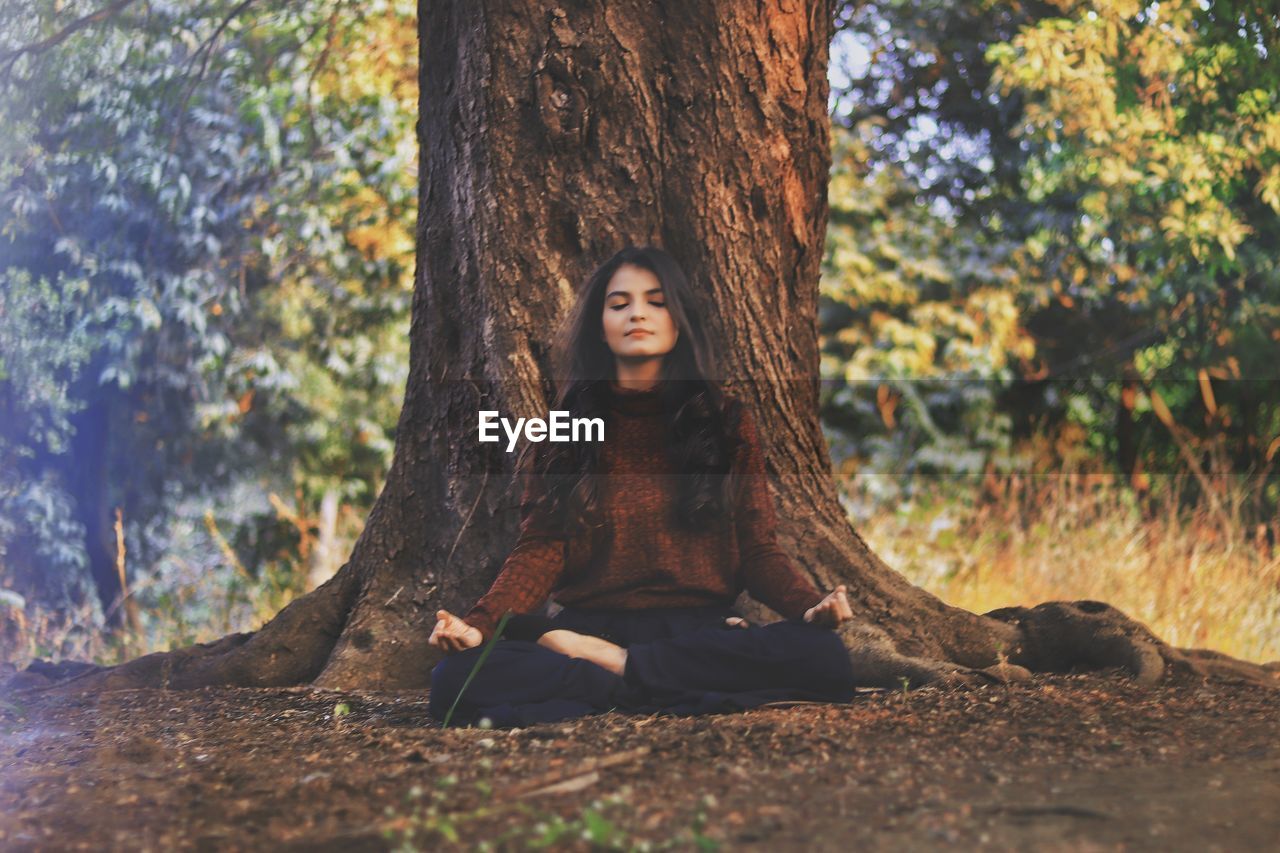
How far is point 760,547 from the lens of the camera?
442 cm

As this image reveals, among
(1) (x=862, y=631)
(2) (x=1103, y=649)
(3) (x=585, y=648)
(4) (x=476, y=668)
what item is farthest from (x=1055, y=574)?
(4) (x=476, y=668)

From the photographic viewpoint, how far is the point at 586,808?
2926mm

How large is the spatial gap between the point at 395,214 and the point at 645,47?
739 cm

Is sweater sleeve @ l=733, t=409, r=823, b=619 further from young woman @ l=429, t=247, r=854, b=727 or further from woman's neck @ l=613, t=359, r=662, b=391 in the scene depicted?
woman's neck @ l=613, t=359, r=662, b=391

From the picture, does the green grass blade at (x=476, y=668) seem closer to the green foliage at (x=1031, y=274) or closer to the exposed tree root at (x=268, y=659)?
the exposed tree root at (x=268, y=659)

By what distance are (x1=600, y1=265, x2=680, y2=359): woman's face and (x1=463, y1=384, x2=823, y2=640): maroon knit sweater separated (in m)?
0.15

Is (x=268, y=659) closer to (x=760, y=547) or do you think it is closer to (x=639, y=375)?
(x=639, y=375)

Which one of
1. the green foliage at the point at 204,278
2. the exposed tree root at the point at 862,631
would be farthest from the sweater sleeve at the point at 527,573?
the green foliage at the point at 204,278

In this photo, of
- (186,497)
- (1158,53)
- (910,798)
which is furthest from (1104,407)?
(910,798)

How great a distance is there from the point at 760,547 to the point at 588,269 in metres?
1.28

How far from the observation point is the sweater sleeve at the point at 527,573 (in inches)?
166

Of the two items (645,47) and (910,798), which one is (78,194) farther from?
(910,798)

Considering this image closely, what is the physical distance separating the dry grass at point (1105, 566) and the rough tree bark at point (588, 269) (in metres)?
2.06

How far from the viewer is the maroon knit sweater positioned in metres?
4.35
